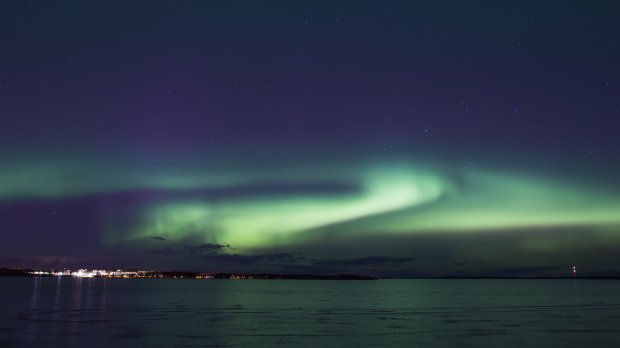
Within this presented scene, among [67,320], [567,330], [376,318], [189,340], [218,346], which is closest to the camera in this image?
[218,346]

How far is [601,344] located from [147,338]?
2793 centimetres

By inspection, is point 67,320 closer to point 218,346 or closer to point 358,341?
point 218,346

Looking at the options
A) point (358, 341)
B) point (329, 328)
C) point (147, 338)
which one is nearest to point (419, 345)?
point (358, 341)

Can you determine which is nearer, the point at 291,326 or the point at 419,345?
the point at 419,345

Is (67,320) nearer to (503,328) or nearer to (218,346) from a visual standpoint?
(218,346)

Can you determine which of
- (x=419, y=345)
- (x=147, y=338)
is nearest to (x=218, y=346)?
(x=147, y=338)

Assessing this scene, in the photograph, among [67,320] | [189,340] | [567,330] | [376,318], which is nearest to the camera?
[189,340]

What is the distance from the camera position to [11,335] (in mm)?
37719

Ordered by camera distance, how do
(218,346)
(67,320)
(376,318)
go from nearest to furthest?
(218,346)
(67,320)
(376,318)

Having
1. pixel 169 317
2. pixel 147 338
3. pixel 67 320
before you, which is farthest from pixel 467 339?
pixel 67 320

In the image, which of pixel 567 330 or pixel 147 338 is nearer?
pixel 147 338

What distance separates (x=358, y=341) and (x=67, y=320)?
26.8 metres

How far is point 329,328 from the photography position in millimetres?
43375

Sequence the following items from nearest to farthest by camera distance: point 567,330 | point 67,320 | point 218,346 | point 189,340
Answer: point 218,346 → point 189,340 → point 567,330 → point 67,320
